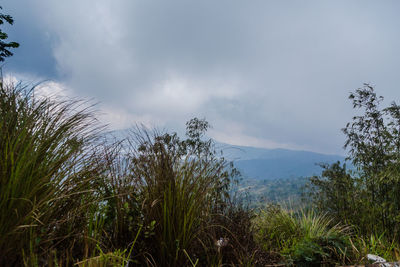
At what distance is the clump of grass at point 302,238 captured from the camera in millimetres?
2982

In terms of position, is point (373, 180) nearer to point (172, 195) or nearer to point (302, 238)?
point (302, 238)

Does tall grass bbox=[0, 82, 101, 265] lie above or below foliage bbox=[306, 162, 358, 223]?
above

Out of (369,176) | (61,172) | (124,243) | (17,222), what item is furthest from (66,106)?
(369,176)

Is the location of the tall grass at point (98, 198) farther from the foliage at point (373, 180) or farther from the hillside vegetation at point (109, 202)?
the foliage at point (373, 180)

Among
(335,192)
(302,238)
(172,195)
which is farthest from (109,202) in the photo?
(335,192)

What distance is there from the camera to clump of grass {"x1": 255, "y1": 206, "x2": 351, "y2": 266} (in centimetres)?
298

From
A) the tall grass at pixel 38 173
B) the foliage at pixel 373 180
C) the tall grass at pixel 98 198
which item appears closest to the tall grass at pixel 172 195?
the tall grass at pixel 98 198

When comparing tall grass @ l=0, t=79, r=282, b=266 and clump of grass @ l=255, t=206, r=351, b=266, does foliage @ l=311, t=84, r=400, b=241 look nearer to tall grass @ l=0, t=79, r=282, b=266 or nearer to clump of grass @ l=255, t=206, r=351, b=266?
clump of grass @ l=255, t=206, r=351, b=266

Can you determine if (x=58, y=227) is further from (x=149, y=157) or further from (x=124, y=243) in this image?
(x=149, y=157)

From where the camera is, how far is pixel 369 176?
5391 millimetres

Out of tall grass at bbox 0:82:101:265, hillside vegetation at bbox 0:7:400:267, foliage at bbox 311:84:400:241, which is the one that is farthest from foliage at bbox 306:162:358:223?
tall grass at bbox 0:82:101:265

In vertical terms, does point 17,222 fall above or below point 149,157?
below

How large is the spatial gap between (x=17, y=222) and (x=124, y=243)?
1.02m

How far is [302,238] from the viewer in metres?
→ 3.86
